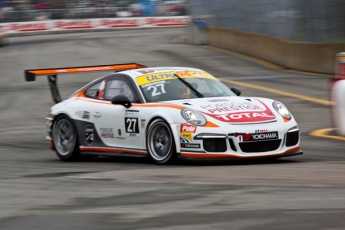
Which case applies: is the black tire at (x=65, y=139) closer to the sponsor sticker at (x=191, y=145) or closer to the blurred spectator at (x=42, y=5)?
the sponsor sticker at (x=191, y=145)

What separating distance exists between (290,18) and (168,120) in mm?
15774

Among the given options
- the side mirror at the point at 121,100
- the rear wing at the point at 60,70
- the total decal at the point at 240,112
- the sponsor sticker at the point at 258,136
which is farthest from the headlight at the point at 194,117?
the rear wing at the point at 60,70

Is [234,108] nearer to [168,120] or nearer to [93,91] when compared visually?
[168,120]

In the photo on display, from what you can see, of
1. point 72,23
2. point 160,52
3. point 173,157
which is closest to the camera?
point 173,157

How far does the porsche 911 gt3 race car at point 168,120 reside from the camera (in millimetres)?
9312

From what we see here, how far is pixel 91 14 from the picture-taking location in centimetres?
5325

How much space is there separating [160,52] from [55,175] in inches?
869

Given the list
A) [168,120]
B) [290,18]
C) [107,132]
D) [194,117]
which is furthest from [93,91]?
[290,18]

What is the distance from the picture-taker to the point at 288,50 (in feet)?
80.3

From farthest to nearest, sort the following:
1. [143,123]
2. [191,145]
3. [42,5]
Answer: [42,5] → [143,123] → [191,145]

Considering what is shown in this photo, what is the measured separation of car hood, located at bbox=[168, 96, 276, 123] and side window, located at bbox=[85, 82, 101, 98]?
67.3 inches

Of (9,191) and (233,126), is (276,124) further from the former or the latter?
(9,191)

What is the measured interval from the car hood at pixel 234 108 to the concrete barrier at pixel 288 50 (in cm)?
1288

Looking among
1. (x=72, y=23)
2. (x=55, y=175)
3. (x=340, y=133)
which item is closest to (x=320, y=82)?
(x=340, y=133)
